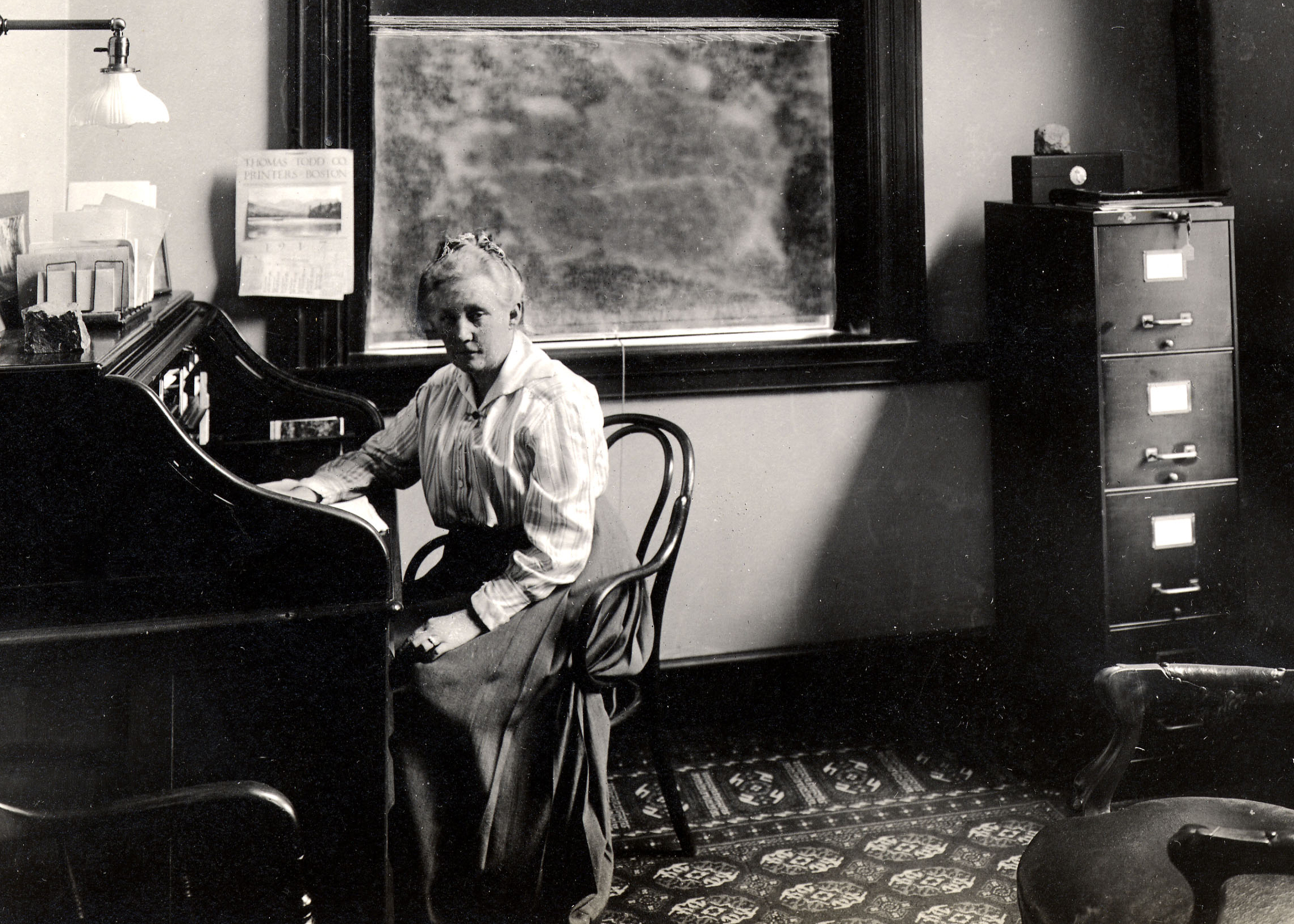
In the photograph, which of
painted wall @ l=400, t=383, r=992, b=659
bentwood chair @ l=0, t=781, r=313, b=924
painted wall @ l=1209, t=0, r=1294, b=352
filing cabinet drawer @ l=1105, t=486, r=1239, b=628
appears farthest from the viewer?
painted wall @ l=400, t=383, r=992, b=659

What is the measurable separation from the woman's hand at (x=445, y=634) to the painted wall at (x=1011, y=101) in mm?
1977

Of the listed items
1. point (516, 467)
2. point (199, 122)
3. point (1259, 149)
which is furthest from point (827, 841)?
point (199, 122)

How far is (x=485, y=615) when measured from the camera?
2316 millimetres

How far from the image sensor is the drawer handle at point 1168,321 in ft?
10.4

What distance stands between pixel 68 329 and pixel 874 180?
2.40m

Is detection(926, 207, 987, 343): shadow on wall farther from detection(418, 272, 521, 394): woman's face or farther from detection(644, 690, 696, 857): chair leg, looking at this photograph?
detection(418, 272, 521, 394): woman's face

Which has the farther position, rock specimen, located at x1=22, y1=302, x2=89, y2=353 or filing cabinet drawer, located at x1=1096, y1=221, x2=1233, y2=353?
filing cabinet drawer, located at x1=1096, y1=221, x2=1233, y2=353

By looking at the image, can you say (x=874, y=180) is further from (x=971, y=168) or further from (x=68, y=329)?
(x=68, y=329)

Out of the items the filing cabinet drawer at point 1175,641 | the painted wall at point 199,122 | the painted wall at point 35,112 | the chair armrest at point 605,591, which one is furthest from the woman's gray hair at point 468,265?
the filing cabinet drawer at point 1175,641

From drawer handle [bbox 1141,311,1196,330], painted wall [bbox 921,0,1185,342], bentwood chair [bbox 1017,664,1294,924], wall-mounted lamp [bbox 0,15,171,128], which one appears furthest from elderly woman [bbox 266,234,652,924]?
painted wall [bbox 921,0,1185,342]

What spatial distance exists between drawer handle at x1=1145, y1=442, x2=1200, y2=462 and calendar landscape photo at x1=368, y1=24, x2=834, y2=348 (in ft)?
3.38

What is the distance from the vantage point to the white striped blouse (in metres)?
2.35

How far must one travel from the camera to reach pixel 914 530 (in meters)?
3.79

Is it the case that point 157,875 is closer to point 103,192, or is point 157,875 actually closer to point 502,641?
point 502,641
